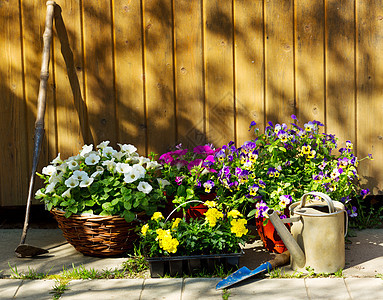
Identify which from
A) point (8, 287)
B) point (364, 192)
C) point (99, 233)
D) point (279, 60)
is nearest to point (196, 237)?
point (99, 233)

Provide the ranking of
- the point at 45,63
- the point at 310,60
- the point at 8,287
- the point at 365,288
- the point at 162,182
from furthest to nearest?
1. the point at 310,60
2. the point at 45,63
3. the point at 162,182
4. the point at 8,287
5. the point at 365,288

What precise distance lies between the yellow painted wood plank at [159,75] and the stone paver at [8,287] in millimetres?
1275

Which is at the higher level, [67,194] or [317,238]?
[67,194]

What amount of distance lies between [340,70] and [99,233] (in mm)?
1869

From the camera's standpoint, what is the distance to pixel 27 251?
3.35 metres

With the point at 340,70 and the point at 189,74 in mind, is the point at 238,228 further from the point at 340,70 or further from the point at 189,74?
the point at 340,70

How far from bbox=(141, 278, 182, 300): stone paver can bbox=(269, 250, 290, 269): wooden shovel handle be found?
513mm

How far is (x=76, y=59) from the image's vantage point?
3.81 metres

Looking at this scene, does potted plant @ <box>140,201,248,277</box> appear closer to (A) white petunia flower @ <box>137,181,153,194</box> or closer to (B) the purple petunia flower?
(A) white petunia flower @ <box>137,181,153,194</box>

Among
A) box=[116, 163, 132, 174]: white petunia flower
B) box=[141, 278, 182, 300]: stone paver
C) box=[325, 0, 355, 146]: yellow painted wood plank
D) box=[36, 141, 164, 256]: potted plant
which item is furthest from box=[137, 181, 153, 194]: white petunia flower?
box=[325, 0, 355, 146]: yellow painted wood plank

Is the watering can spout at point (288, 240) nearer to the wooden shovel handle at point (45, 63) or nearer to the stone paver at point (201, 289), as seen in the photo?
the stone paver at point (201, 289)

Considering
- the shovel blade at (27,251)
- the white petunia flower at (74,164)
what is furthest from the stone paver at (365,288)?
the shovel blade at (27,251)

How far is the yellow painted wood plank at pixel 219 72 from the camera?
3.75 metres

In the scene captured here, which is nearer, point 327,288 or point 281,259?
point 327,288
